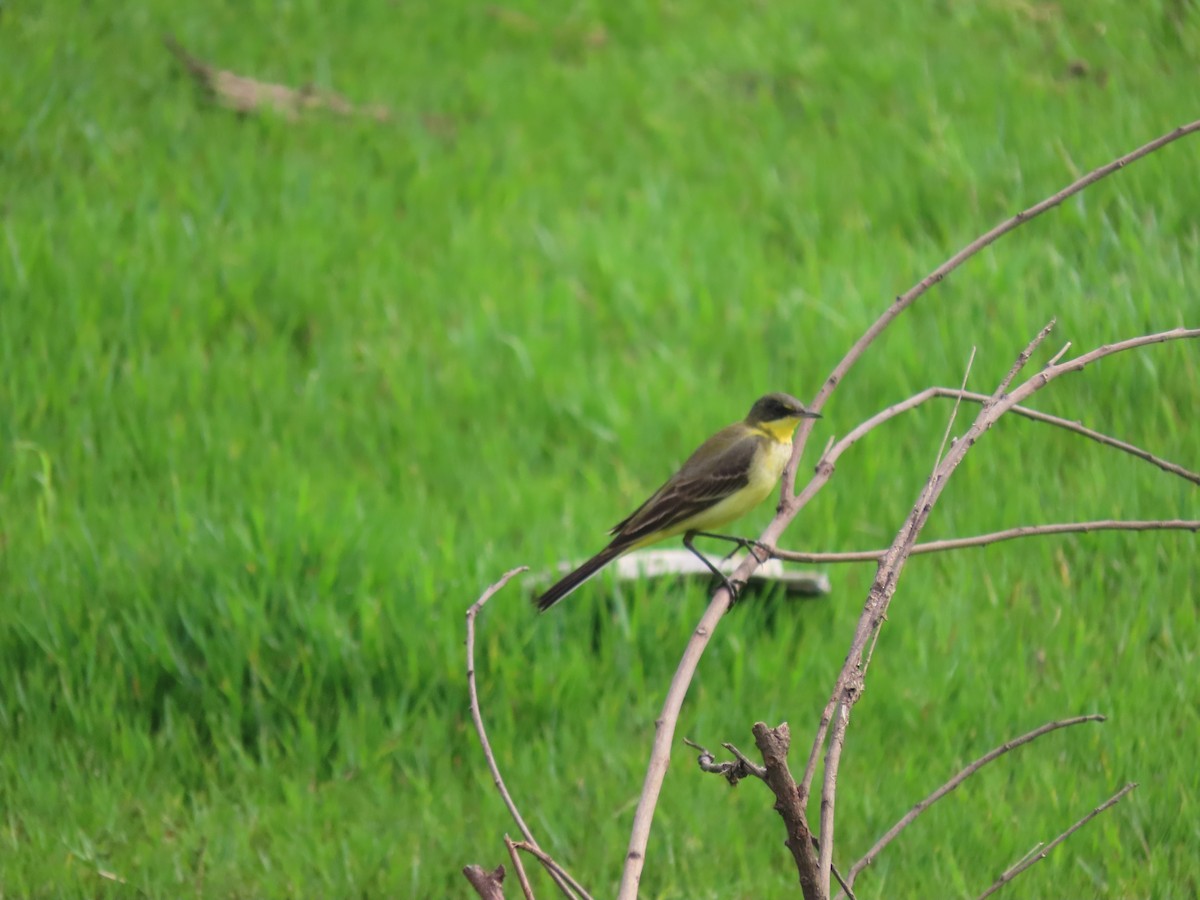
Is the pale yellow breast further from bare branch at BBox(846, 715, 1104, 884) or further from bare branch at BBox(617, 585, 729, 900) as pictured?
bare branch at BBox(846, 715, 1104, 884)

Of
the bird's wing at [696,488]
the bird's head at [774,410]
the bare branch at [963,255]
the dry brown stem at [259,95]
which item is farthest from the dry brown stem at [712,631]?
the dry brown stem at [259,95]

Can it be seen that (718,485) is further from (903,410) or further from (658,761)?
(658,761)

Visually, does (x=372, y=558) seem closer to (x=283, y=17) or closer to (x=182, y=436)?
(x=182, y=436)

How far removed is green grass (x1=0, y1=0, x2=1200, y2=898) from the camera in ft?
16.6

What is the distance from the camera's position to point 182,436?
6898 mm

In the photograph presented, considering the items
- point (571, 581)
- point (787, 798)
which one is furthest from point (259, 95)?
point (787, 798)

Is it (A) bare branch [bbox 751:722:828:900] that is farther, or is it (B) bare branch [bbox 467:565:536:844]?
(B) bare branch [bbox 467:565:536:844]

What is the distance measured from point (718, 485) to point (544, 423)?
82.6 inches

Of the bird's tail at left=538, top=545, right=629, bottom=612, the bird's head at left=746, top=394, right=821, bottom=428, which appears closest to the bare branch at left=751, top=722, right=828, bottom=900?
the bird's tail at left=538, top=545, right=629, bottom=612

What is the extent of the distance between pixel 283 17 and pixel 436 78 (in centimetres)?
139

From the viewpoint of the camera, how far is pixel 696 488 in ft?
17.1

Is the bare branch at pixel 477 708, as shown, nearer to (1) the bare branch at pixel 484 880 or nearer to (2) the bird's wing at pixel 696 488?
(1) the bare branch at pixel 484 880

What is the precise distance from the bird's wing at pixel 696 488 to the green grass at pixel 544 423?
749 millimetres

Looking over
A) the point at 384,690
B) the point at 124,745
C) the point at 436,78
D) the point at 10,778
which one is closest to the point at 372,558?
the point at 384,690
